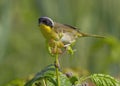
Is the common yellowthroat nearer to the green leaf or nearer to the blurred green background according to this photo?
the green leaf

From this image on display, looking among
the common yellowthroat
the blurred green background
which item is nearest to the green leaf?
the common yellowthroat

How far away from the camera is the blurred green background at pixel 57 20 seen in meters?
4.74

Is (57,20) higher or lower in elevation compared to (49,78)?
lower

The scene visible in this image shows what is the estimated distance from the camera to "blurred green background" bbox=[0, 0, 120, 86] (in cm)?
474

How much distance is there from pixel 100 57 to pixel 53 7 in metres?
0.69

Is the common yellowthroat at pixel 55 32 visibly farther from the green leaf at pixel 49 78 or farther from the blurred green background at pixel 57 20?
the blurred green background at pixel 57 20

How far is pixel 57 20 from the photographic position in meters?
5.21

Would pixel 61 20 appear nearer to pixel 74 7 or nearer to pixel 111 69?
pixel 74 7

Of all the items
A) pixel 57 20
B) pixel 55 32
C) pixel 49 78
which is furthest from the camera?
pixel 57 20

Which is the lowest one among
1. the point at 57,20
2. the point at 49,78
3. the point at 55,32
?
the point at 57,20

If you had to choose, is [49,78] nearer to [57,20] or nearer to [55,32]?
[55,32]

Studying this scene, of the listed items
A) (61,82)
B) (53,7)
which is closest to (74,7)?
(53,7)

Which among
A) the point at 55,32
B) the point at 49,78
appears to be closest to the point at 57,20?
the point at 55,32

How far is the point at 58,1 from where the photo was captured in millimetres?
5262
